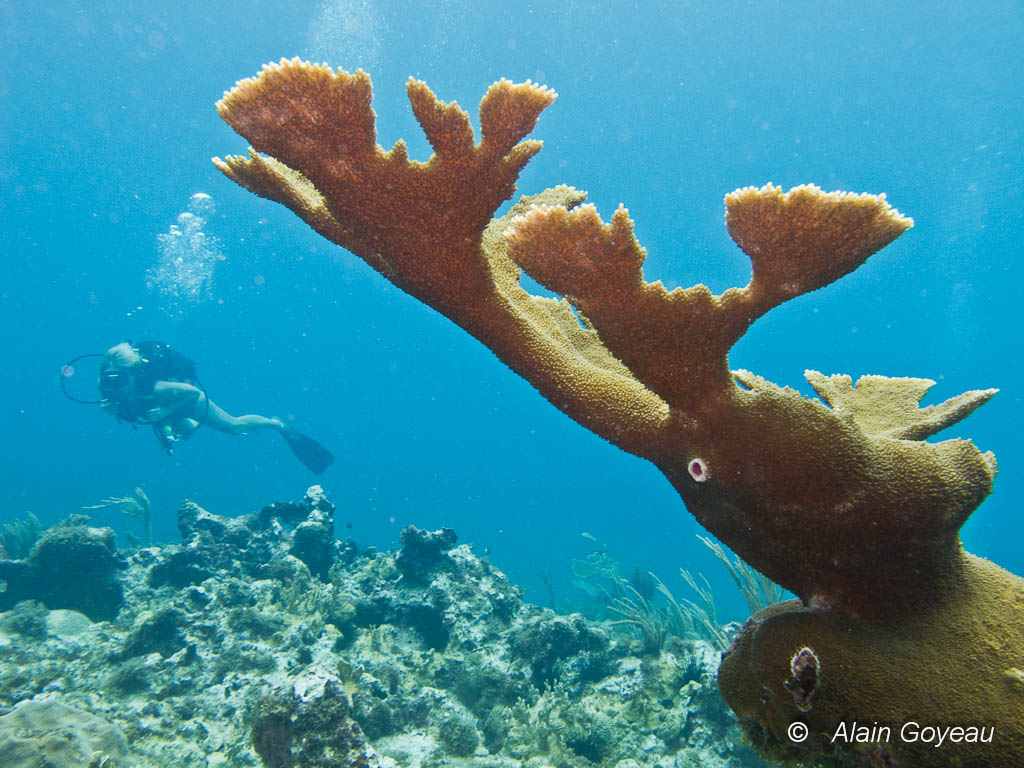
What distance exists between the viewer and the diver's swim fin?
58.7ft

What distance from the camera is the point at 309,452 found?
18297 mm

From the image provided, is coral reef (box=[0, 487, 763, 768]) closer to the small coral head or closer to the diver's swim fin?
the small coral head

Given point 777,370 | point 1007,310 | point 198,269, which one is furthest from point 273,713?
point 198,269

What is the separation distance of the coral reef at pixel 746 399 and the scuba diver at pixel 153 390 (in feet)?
51.1

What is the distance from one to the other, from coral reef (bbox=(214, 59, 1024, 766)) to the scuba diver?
15.6m

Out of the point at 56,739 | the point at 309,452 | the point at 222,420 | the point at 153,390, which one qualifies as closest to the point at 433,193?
the point at 56,739

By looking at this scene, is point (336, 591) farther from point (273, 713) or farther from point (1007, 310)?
point (1007, 310)

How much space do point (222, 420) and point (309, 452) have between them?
322cm

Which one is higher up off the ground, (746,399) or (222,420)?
(222,420)

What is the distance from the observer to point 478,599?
916 cm

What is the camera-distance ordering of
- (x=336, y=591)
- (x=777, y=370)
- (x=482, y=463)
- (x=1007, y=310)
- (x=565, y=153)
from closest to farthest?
(x=336, y=591), (x=565, y=153), (x=1007, y=310), (x=777, y=370), (x=482, y=463)

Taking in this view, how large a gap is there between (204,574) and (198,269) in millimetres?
102396

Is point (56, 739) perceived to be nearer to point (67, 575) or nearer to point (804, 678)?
point (67, 575)

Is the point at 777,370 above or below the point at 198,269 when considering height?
below
